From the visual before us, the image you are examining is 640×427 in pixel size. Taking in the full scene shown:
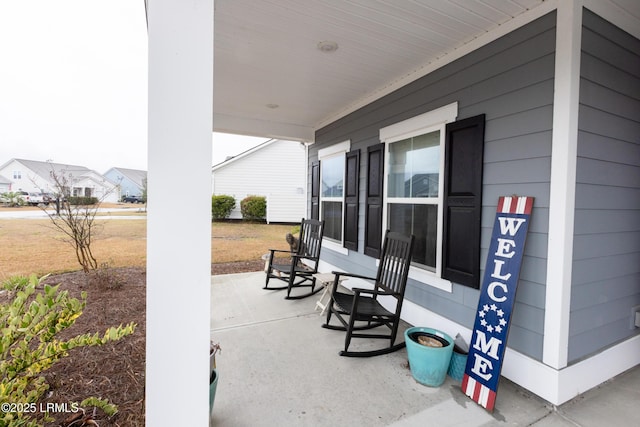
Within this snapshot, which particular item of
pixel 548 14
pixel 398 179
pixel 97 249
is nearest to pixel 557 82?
pixel 548 14

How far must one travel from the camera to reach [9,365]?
109 centimetres

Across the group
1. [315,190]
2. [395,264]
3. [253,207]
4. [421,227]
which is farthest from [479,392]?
[253,207]

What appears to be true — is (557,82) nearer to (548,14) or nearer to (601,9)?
(548,14)

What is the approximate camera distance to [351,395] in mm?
2047

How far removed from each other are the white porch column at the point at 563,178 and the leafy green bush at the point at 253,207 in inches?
447

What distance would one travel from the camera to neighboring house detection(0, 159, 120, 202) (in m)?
1.77

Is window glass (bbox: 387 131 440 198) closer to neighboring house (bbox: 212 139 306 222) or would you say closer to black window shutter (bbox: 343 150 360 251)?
black window shutter (bbox: 343 150 360 251)

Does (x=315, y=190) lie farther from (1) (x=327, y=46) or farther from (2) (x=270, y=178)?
(2) (x=270, y=178)

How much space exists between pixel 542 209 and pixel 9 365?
2.86m

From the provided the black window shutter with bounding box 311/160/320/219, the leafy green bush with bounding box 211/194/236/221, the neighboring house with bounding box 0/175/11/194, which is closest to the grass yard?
the neighboring house with bounding box 0/175/11/194

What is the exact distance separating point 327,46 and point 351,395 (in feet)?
9.26

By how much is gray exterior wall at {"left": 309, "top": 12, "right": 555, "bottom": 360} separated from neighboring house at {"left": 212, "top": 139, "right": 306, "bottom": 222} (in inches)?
401

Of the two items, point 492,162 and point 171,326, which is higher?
point 492,162

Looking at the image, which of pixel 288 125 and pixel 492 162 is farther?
pixel 288 125
